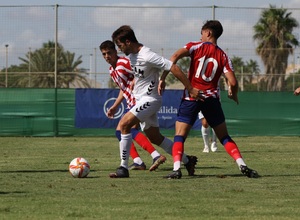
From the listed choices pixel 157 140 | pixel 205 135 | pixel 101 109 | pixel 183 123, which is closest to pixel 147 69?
pixel 183 123

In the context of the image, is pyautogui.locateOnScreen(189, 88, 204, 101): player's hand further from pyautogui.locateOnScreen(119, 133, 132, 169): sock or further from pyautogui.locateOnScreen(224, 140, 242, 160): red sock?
pyautogui.locateOnScreen(119, 133, 132, 169): sock

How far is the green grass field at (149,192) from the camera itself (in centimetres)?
749

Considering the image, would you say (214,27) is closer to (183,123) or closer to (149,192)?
(183,123)

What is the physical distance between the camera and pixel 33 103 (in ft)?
87.7

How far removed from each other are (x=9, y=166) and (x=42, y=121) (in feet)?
42.7

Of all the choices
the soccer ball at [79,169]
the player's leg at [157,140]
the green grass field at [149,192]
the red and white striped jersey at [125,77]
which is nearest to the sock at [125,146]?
the green grass field at [149,192]

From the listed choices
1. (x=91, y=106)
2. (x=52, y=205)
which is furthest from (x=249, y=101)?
(x=52, y=205)

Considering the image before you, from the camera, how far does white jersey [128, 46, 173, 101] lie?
1095 centimetres

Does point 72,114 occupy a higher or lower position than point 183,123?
lower

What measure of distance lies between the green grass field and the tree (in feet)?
39.7

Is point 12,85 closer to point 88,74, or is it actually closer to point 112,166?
point 88,74

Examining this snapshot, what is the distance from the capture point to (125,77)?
12742mm

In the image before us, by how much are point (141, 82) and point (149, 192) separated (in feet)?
8.08

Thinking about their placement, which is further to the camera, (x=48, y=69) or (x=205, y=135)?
(x=48, y=69)
